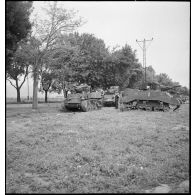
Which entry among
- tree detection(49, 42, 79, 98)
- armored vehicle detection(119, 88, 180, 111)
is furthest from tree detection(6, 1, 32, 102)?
armored vehicle detection(119, 88, 180, 111)

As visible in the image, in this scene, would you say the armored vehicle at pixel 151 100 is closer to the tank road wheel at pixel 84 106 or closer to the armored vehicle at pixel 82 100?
the tank road wheel at pixel 84 106

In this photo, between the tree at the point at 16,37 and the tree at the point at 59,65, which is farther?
the tree at the point at 59,65

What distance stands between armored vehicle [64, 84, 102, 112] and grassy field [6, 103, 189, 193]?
7.64 m

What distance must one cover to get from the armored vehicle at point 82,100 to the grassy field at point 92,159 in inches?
301

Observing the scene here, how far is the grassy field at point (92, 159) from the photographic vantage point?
3697 millimetres

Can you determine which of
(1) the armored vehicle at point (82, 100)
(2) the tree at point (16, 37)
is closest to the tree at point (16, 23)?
(2) the tree at point (16, 37)

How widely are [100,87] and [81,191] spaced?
20634 millimetres

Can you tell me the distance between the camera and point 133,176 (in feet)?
13.0

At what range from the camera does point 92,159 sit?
4.78 m

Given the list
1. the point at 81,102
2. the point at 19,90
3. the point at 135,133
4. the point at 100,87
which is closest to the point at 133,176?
the point at 19,90

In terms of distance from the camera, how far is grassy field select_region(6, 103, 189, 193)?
3.70 meters

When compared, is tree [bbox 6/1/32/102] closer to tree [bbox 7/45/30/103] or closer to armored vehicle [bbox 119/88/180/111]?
tree [bbox 7/45/30/103]

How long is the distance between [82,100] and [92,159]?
1042cm

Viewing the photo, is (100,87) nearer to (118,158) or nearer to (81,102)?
(81,102)
